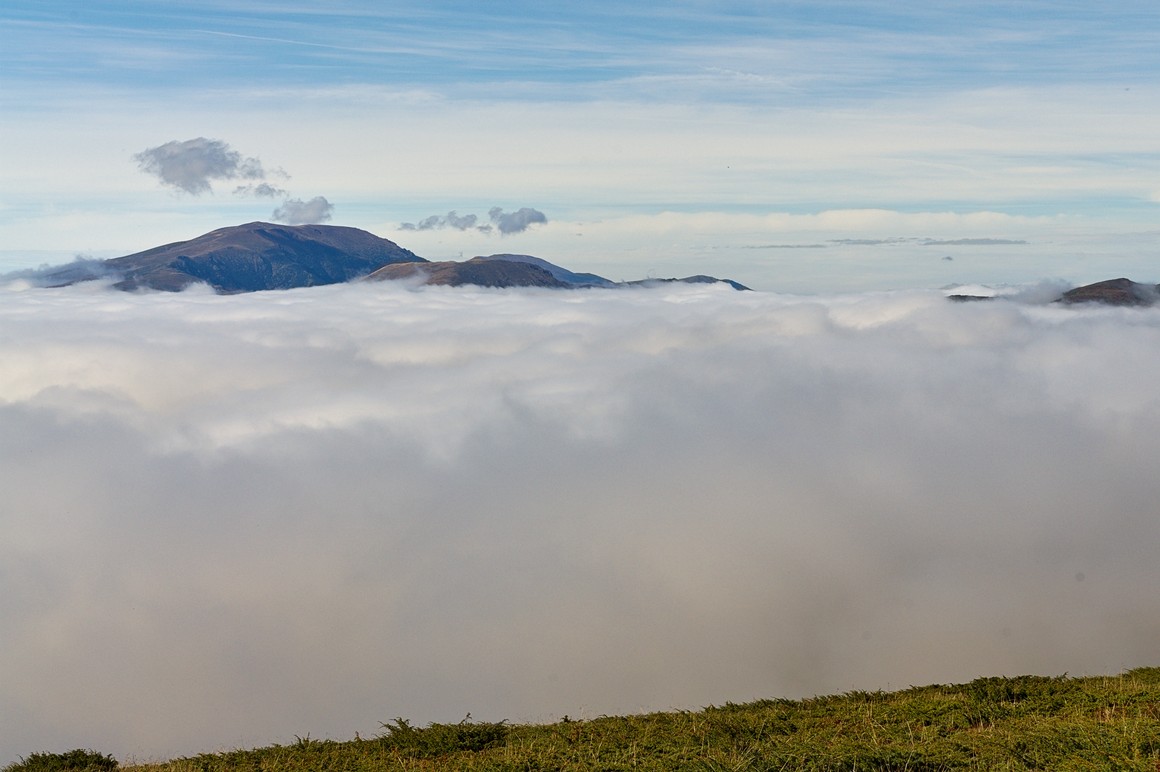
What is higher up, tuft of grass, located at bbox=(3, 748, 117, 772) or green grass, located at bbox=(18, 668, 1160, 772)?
green grass, located at bbox=(18, 668, 1160, 772)

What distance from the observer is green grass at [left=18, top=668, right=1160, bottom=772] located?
2764cm

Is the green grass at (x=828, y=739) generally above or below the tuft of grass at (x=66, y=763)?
above

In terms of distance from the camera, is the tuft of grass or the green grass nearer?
the green grass

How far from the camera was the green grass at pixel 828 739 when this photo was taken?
27.6 m

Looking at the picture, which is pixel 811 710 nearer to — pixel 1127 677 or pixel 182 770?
pixel 1127 677

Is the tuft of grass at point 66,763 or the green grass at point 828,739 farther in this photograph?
the tuft of grass at point 66,763

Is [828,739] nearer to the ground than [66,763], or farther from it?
farther from it

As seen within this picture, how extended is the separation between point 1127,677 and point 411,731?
38232 mm

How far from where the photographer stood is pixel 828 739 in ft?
114

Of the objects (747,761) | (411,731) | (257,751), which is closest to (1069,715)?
(747,761)

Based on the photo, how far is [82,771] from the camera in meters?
43.0

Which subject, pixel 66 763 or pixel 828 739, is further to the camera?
pixel 66 763

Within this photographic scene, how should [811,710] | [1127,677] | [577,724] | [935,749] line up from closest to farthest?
1. [935,749]
2. [577,724]
3. [811,710]
4. [1127,677]

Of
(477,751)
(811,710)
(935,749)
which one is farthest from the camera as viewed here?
(811,710)
